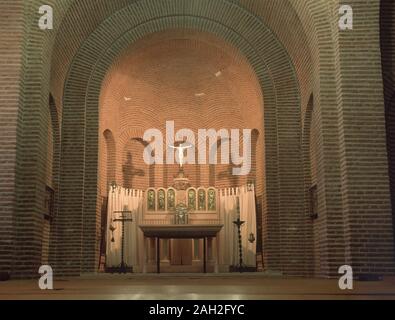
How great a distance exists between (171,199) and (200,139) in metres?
2.91

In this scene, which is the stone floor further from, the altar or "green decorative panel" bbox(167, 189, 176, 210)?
"green decorative panel" bbox(167, 189, 176, 210)

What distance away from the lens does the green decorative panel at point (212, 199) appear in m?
17.5

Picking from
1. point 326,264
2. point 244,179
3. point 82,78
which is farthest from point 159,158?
point 326,264

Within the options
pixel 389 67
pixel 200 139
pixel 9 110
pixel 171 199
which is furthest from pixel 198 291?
pixel 200 139

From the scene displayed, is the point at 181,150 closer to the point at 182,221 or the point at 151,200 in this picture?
the point at 151,200

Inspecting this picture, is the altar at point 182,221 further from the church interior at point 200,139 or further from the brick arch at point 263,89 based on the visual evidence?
the brick arch at point 263,89

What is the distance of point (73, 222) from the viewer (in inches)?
541

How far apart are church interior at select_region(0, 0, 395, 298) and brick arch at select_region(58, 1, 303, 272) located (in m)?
0.03

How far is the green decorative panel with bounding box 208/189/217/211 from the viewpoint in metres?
17.5

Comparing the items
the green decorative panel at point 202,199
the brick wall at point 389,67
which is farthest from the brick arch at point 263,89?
the brick wall at point 389,67

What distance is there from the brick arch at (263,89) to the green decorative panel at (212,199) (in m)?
2.71

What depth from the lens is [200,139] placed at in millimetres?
19562

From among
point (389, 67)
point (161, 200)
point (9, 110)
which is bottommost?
point (161, 200)
